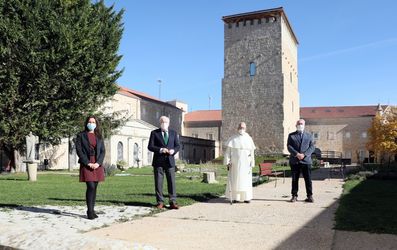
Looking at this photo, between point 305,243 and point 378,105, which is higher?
point 378,105

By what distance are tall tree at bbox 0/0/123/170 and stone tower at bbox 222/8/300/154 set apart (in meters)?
31.2

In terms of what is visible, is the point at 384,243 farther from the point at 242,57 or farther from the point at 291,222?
the point at 242,57

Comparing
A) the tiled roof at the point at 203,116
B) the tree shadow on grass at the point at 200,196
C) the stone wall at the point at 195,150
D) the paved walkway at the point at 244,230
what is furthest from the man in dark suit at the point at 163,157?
the tiled roof at the point at 203,116

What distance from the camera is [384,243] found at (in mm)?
5316

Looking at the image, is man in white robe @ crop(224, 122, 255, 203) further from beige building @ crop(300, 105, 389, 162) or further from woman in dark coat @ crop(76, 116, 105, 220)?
beige building @ crop(300, 105, 389, 162)

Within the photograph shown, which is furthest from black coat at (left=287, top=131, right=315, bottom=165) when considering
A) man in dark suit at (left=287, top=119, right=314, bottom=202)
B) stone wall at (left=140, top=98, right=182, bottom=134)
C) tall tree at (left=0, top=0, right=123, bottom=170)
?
stone wall at (left=140, top=98, right=182, bottom=134)

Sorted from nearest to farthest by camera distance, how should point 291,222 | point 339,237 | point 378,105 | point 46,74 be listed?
point 339,237 < point 291,222 < point 46,74 < point 378,105

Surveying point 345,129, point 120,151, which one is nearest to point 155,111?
point 120,151

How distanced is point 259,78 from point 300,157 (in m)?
44.9

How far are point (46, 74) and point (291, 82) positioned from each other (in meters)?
40.9

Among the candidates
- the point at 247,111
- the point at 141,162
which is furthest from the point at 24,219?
the point at 247,111

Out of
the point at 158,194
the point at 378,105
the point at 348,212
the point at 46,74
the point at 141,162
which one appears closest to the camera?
the point at 348,212

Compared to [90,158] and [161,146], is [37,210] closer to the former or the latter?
[90,158]

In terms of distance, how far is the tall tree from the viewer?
22.1 meters
